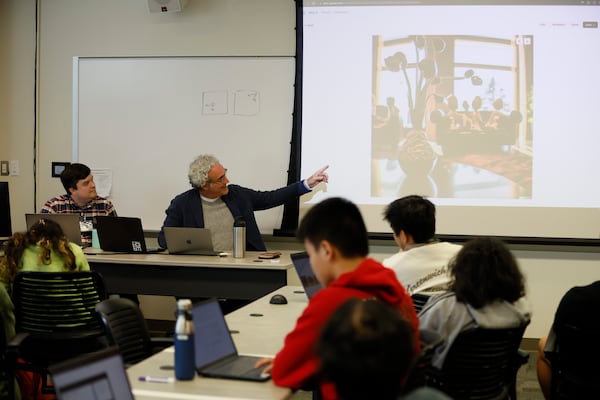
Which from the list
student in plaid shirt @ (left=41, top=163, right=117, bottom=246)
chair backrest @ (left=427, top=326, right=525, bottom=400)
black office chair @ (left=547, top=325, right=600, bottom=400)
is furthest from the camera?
student in plaid shirt @ (left=41, top=163, right=117, bottom=246)

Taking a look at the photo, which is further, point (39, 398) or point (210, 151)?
point (210, 151)

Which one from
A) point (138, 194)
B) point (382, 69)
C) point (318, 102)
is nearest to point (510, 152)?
point (382, 69)

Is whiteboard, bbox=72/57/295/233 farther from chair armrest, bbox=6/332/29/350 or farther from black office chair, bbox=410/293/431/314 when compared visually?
chair armrest, bbox=6/332/29/350

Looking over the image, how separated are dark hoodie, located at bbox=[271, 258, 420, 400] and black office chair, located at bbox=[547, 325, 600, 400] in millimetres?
1105

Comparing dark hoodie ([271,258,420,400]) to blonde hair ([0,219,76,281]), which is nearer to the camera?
dark hoodie ([271,258,420,400])

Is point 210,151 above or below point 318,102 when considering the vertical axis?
below

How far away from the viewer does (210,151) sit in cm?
575

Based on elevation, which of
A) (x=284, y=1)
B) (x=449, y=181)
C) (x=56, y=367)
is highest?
(x=284, y=1)

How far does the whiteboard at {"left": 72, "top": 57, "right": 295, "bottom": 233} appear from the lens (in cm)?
562

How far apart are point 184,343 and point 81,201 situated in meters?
3.57

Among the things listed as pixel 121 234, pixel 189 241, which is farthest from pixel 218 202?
pixel 121 234

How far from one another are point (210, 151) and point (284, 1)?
133 cm

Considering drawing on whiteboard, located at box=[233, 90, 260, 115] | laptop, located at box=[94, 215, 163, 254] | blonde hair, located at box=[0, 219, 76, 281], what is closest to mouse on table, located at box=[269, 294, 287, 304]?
blonde hair, located at box=[0, 219, 76, 281]

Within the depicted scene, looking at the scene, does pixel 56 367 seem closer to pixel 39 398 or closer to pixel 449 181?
pixel 39 398
